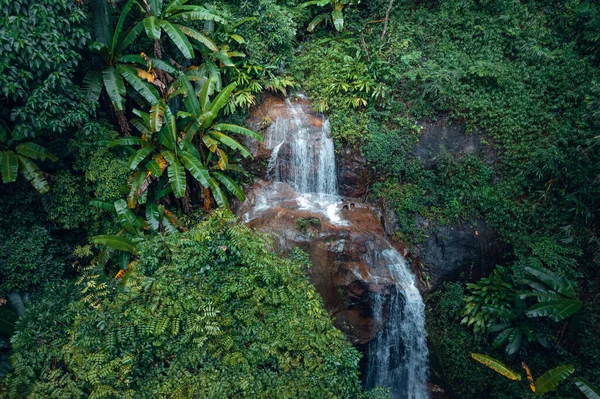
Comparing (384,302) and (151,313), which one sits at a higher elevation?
(384,302)

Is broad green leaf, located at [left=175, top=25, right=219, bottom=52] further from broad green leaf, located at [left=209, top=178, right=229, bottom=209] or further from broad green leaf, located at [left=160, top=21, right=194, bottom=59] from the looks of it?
broad green leaf, located at [left=209, top=178, right=229, bottom=209]

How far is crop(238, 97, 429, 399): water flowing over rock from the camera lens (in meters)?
7.96

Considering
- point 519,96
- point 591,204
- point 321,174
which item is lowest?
point 591,204

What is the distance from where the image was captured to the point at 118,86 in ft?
26.5

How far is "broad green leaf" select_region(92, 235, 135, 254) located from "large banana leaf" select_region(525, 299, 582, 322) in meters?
9.02

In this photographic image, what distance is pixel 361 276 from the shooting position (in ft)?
26.2

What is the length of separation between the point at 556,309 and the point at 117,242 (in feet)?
32.0

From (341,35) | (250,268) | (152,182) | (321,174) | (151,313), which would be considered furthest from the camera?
(341,35)

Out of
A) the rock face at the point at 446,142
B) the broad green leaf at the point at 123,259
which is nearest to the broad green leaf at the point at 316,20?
the rock face at the point at 446,142

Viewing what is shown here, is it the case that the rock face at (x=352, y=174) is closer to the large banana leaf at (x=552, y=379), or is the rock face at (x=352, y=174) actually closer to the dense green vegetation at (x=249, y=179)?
the dense green vegetation at (x=249, y=179)

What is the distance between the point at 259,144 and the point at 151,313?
7.07m

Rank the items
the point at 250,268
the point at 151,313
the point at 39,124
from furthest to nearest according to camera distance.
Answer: the point at 39,124 → the point at 250,268 → the point at 151,313

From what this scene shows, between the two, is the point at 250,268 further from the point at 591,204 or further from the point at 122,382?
the point at 591,204

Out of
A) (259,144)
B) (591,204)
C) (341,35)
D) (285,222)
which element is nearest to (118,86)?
(259,144)
